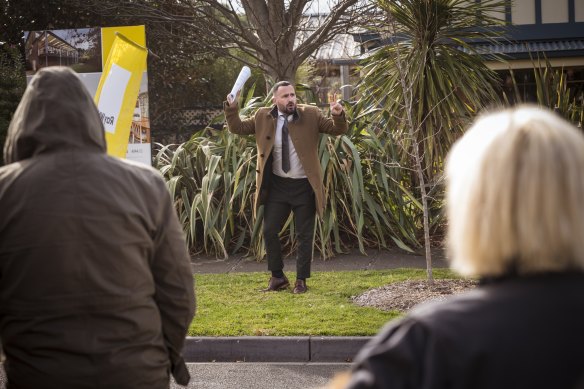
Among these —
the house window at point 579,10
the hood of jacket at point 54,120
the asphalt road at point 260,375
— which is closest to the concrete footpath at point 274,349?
the asphalt road at point 260,375

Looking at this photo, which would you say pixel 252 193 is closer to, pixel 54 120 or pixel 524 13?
pixel 54 120

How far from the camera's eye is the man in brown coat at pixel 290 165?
29.1ft

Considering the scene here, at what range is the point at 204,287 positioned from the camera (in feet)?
31.5

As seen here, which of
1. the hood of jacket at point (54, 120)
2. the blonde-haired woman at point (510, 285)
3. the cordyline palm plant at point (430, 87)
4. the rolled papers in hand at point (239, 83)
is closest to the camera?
the blonde-haired woman at point (510, 285)

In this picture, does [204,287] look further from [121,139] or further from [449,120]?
[449,120]

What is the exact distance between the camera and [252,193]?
1169cm

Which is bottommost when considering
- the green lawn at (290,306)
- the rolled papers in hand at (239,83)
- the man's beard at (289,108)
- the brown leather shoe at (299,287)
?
the green lawn at (290,306)

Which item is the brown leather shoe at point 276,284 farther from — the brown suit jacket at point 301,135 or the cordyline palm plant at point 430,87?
the cordyline palm plant at point 430,87

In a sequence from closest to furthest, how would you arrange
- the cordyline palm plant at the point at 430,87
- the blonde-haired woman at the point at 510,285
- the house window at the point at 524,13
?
the blonde-haired woman at the point at 510,285
the cordyline palm plant at the point at 430,87
the house window at the point at 524,13

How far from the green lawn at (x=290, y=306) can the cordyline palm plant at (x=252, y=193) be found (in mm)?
1283

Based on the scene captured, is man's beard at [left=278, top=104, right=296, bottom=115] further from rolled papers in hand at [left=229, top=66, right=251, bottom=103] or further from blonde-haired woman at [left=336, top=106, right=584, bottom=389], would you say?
blonde-haired woman at [left=336, top=106, right=584, bottom=389]

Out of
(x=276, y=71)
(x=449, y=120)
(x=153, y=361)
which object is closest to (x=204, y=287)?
(x=449, y=120)

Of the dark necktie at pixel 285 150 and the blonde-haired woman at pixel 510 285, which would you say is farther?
the dark necktie at pixel 285 150

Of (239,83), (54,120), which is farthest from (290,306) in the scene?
(54,120)
